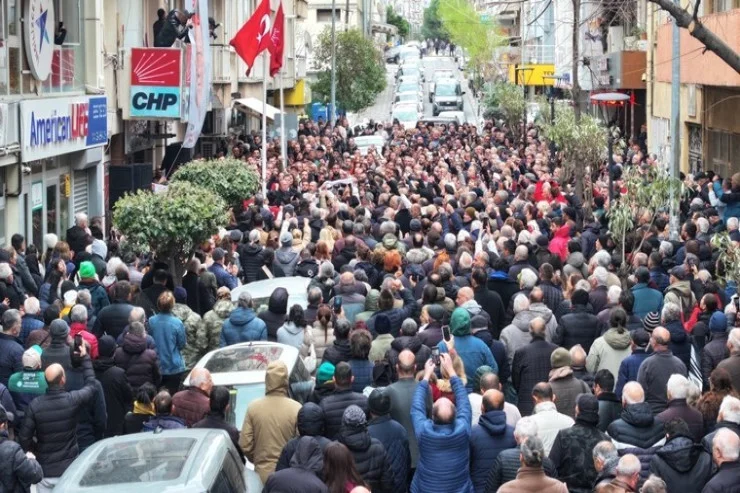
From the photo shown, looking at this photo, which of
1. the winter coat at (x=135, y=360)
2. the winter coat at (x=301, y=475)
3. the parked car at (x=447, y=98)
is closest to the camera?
the winter coat at (x=301, y=475)

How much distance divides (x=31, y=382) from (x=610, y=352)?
16.2 ft

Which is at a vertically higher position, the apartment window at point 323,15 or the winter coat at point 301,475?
the apartment window at point 323,15

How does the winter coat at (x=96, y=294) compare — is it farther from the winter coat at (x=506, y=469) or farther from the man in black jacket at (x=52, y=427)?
the winter coat at (x=506, y=469)

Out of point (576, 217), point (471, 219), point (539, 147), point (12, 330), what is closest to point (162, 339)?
point (12, 330)

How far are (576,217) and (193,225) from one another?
691cm

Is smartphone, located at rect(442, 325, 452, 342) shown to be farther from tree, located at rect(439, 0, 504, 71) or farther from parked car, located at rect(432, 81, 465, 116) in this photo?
tree, located at rect(439, 0, 504, 71)

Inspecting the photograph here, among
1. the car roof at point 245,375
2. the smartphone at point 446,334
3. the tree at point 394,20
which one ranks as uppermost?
the tree at point 394,20

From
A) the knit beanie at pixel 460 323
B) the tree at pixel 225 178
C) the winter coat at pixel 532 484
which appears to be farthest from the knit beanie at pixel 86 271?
the tree at pixel 225 178

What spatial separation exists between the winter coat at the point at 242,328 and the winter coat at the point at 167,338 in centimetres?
45

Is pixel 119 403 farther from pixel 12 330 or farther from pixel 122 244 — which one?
pixel 122 244

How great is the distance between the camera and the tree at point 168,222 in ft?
56.3

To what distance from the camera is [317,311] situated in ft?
44.9

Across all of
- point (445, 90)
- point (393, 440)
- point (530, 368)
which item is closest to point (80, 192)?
point (530, 368)

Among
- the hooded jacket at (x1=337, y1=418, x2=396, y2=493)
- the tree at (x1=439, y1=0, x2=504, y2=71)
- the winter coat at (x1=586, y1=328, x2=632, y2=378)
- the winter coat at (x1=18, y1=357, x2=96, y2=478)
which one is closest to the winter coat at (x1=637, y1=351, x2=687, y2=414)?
the winter coat at (x1=586, y1=328, x2=632, y2=378)
